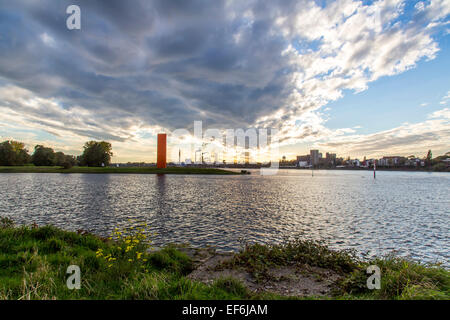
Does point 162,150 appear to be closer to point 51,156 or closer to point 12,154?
point 51,156

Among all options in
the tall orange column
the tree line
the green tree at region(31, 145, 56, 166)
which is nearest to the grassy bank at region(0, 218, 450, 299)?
the tall orange column

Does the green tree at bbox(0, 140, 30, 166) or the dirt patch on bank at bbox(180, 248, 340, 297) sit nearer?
the dirt patch on bank at bbox(180, 248, 340, 297)

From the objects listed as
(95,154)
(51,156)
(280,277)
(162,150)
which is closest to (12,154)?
(51,156)

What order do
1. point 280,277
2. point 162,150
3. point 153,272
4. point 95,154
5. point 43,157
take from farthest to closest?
point 43,157 → point 95,154 → point 162,150 → point 280,277 → point 153,272

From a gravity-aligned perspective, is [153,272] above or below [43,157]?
below

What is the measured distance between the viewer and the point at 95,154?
447 feet

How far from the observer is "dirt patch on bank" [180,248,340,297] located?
7008 millimetres

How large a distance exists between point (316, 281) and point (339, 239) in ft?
27.6

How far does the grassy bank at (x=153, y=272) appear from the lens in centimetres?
577

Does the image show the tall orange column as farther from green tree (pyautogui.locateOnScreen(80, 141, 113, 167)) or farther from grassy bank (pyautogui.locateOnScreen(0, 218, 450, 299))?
grassy bank (pyautogui.locateOnScreen(0, 218, 450, 299))

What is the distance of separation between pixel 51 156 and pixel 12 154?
20376 mm

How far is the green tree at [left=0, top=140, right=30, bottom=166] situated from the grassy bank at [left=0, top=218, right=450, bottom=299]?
184635 mm
